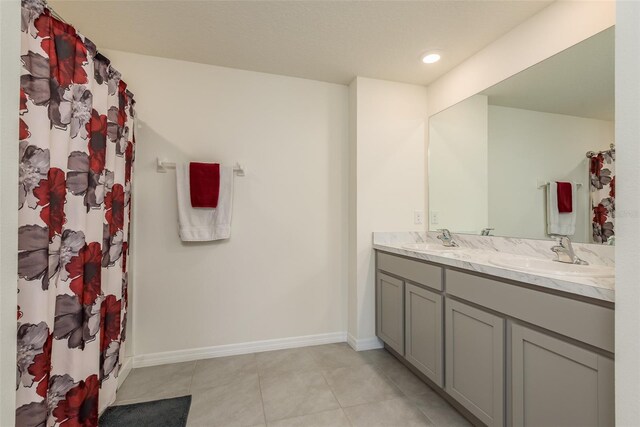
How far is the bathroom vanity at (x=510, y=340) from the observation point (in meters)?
0.94

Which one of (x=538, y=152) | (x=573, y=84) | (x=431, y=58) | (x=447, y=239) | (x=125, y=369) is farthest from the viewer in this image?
(x=447, y=239)

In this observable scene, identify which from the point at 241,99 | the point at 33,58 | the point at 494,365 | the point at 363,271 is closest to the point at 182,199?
the point at 241,99

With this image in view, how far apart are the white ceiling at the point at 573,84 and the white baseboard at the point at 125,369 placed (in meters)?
3.22

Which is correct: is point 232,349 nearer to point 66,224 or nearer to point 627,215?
point 66,224

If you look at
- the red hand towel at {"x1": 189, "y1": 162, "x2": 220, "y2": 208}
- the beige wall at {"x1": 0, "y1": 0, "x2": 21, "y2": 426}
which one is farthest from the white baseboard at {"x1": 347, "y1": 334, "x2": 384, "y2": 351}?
the beige wall at {"x1": 0, "y1": 0, "x2": 21, "y2": 426}

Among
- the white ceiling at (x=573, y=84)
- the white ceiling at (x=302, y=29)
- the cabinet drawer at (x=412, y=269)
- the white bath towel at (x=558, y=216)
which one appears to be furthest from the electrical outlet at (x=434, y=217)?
the white ceiling at (x=302, y=29)

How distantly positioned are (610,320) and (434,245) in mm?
1479

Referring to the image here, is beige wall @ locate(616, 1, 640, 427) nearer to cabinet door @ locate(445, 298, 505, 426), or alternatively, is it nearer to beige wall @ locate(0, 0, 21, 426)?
cabinet door @ locate(445, 298, 505, 426)

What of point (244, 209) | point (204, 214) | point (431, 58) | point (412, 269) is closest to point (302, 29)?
point (431, 58)

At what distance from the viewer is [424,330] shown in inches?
69.9

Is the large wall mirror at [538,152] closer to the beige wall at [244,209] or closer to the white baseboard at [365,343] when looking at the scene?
the beige wall at [244,209]

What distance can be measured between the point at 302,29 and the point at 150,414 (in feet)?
8.16

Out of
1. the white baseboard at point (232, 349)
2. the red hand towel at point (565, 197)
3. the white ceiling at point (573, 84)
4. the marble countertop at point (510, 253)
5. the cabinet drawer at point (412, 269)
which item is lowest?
the white baseboard at point (232, 349)

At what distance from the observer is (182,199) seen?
83.1 inches
